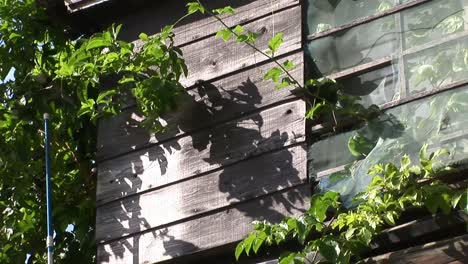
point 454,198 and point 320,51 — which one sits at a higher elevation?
point 320,51

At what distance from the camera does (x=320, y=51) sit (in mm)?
6426

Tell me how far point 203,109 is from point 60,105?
97 centimetres

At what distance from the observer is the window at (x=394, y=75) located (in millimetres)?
5787

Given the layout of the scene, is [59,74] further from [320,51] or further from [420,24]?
[420,24]

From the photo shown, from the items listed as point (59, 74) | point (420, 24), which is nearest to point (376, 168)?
point (420, 24)

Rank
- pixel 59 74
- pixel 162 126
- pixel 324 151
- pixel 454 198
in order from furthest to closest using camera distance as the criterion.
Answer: pixel 59 74 < pixel 162 126 < pixel 324 151 < pixel 454 198

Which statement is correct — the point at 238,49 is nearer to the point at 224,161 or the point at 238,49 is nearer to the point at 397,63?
the point at 224,161

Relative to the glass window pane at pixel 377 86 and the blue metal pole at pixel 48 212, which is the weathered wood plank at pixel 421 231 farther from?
the blue metal pole at pixel 48 212

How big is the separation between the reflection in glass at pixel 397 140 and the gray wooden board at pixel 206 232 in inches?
6.6

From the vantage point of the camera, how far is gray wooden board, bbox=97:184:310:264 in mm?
6031

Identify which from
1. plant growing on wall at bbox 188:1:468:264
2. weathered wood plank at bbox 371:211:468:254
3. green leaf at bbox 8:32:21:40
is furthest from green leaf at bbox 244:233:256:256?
green leaf at bbox 8:32:21:40

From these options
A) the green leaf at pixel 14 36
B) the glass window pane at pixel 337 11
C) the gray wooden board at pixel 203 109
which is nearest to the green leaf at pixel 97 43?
the gray wooden board at pixel 203 109

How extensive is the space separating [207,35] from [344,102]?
985mm

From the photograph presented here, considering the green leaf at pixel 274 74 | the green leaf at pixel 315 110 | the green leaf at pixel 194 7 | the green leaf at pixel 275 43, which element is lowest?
the green leaf at pixel 315 110
